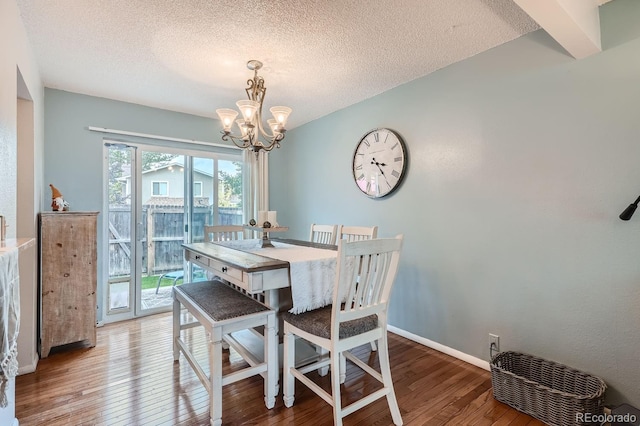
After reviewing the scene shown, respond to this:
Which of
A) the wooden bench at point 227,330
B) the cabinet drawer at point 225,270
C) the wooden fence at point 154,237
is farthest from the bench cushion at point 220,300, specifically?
the wooden fence at point 154,237

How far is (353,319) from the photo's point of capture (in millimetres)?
1651

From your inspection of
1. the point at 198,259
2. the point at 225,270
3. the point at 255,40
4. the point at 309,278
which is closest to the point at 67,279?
the point at 198,259

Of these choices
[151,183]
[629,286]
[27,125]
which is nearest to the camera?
[629,286]

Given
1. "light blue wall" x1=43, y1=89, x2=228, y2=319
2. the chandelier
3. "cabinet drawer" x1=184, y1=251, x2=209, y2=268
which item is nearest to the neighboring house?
"light blue wall" x1=43, y1=89, x2=228, y2=319

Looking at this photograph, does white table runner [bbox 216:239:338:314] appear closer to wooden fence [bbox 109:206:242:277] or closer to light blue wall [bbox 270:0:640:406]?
light blue wall [bbox 270:0:640:406]

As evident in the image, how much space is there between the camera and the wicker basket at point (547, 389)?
1591 mm

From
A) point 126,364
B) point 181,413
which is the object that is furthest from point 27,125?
point 181,413

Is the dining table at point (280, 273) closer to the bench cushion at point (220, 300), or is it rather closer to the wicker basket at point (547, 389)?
the bench cushion at point (220, 300)

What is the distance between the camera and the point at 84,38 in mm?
2117

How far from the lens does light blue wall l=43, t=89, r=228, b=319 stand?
2.97 m

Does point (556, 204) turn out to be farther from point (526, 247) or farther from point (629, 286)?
point (629, 286)

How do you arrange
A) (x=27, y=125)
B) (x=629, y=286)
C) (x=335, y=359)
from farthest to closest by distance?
(x=27, y=125) < (x=629, y=286) < (x=335, y=359)

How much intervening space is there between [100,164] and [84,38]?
1464 millimetres

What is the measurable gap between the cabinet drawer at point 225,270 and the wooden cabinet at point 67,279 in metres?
1.38
